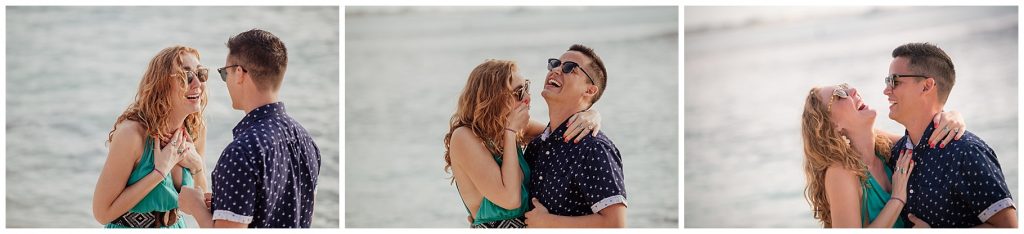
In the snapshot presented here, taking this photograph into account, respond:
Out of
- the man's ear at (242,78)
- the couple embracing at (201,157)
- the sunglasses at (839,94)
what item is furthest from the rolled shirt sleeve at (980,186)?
the man's ear at (242,78)

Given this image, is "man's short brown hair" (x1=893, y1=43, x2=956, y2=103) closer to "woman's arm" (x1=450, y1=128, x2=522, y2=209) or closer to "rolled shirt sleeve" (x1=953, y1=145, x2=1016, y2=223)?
"rolled shirt sleeve" (x1=953, y1=145, x2=1016, y2=223)

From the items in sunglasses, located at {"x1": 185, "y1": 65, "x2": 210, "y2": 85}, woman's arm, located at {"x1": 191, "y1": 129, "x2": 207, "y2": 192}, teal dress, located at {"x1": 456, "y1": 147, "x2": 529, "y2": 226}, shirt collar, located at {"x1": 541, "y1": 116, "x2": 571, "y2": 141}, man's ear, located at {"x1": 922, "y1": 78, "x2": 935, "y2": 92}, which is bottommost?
teal dress, located at {"x1": 456, "y1": 147, "x2": 529, "y2": 226}

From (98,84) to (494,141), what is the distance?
2.43 metres

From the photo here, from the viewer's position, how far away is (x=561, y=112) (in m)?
6.63

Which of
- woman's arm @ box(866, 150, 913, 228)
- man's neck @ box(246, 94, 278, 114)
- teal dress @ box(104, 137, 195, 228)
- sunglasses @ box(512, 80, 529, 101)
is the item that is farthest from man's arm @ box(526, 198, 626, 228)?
teal dress @ box(104, 137, 195, 228)

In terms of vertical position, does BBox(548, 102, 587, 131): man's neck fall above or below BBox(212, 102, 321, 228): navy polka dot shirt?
above

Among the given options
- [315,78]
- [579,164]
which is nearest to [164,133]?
[315,78]

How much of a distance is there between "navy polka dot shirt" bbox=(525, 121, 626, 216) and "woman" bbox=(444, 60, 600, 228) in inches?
2.5

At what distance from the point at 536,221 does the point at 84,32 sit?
2.81 meters

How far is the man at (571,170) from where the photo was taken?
6.41 m

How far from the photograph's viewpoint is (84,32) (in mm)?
7531

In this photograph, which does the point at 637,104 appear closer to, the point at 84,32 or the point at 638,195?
the point at 638,195

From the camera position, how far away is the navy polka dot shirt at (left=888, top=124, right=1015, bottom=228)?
6.53 meters

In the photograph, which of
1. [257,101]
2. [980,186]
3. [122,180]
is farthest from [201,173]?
[980,186]
